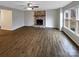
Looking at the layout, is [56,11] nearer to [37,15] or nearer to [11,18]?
[37,15]

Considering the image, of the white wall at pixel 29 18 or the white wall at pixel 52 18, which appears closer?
the white wall at pixel 52 18

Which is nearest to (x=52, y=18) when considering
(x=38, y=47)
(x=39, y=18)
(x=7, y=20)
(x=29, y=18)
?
(x=39, y=18)

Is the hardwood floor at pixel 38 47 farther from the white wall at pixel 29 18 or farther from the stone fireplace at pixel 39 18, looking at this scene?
the white wall at pixel 29 18

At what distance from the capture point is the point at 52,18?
15859mm

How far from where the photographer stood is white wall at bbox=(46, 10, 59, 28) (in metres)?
15.8

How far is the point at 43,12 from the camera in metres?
16.2

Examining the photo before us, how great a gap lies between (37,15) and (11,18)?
4.98 meters

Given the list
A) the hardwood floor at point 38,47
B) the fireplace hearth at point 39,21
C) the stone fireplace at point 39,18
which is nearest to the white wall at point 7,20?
the hardwood floor at point 38,47

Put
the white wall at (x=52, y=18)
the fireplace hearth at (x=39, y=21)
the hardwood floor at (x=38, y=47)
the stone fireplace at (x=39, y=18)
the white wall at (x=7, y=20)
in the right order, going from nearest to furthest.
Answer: the hardwood floor at (x=38, y=47) < the white wall at (x=7, y=20) < the white wall at (x=52, y=18) < the stone fireplace at (x=39, y=18) < the fireplace hearth at (x=39, y=21)

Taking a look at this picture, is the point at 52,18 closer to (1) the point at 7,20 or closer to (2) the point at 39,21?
(2) the point at 39,21

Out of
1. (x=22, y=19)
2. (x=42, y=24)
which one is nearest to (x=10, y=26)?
(x=22, y=19)

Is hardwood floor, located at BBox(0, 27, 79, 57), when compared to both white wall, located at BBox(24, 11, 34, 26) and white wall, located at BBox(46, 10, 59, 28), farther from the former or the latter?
white wall, located at BBox(24, 11, 34, 26)

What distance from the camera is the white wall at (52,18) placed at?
51.7 feet

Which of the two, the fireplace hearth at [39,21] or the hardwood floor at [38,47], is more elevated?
the fireplace hearth at [39,21]
